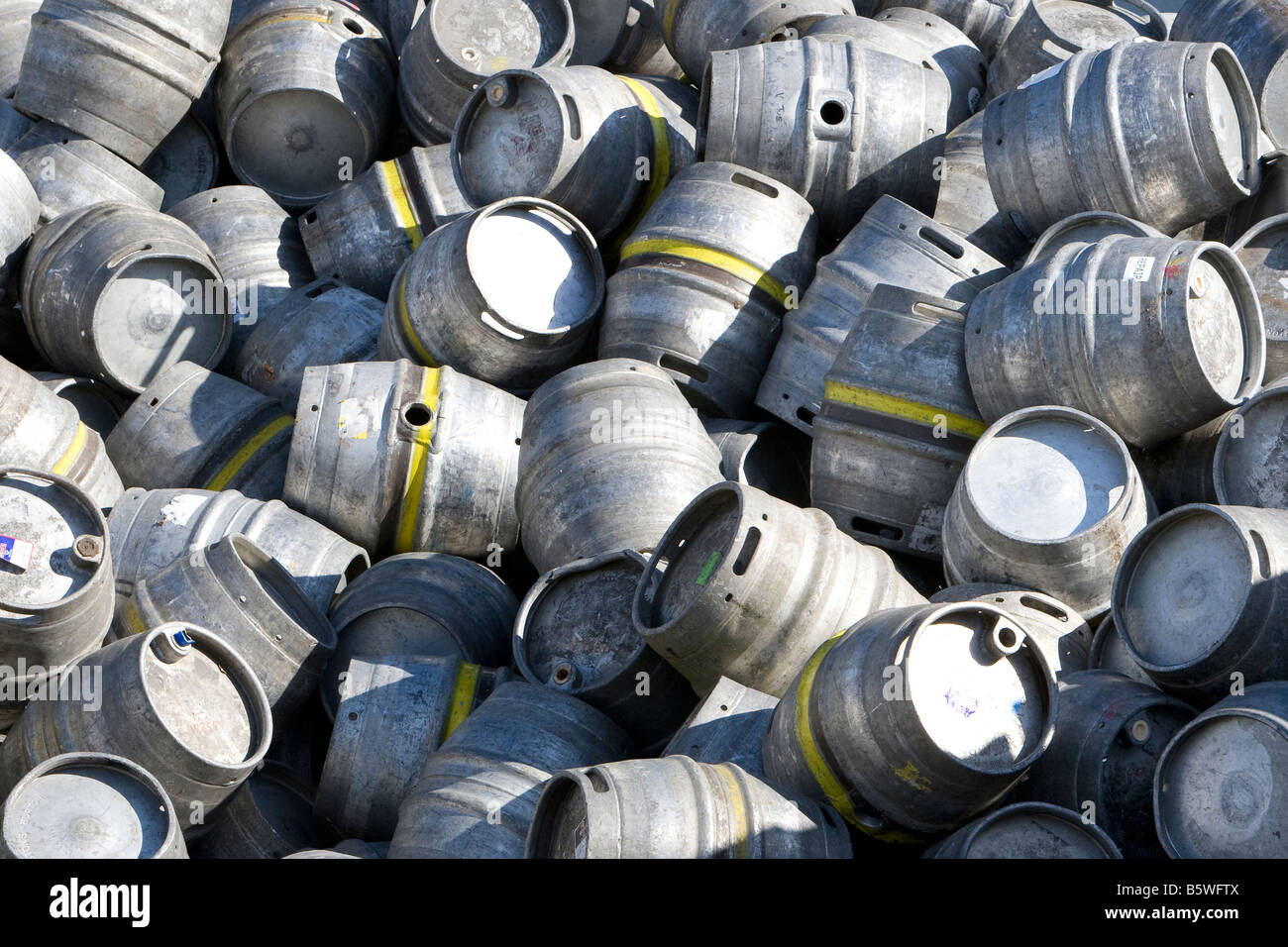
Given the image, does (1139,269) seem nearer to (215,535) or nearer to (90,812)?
(215,535)

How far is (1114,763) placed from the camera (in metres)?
4.23

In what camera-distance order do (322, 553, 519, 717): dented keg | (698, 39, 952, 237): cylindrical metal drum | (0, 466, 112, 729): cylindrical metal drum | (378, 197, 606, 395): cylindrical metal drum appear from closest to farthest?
(0, 466, 112, 729): cylindrical metal drum < (322, 553, 519, 717): dented keg < (378, 197, 606, 395): cylindrical metal drum < (698, 39, 952, 237): cylindrical metal drum

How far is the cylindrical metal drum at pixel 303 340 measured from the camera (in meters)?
6.69

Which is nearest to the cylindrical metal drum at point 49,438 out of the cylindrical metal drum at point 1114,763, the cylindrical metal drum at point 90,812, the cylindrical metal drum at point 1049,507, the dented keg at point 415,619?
the dented keg at point 415,619

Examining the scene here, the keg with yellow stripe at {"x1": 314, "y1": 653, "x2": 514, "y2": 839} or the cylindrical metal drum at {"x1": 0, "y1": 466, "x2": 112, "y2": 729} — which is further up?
the cylindrical metal drum at {"x1": 0, "y1": 466, "x2": 112, "y2": 729}

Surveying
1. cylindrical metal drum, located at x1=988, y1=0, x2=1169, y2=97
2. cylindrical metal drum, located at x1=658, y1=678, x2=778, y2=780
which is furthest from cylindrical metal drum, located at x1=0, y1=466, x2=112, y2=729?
cylindrical metal drum, located at x1=988, y1=0, x2=1169, y2=97

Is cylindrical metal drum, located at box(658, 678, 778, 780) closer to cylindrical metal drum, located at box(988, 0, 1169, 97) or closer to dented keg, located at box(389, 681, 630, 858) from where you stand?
dented keg, located at box(389, 681, 630, 858)

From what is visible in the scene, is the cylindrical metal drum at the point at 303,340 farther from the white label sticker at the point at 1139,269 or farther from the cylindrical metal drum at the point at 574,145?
the white label sticker at the point at 1139,269

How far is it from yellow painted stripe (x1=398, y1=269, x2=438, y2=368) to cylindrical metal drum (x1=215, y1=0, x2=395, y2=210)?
→ 55.1 inches

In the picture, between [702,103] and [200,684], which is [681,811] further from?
[702,103]

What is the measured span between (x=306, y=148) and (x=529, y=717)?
407 centimetres

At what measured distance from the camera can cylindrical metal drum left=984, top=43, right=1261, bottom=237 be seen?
5.61 meters

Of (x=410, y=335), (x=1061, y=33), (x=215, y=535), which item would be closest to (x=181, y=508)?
(x=215, y=535)

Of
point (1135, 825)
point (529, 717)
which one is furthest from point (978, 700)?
point (529, 717)
